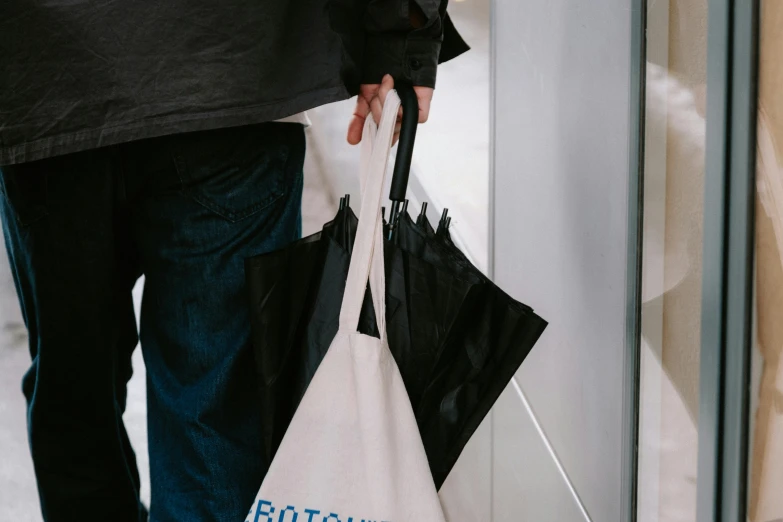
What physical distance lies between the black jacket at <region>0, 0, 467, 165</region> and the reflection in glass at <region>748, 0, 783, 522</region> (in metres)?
0.37

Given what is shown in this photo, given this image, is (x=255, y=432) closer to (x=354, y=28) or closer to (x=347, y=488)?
(x=347, y=488)

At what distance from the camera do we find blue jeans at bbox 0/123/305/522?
0.83 m

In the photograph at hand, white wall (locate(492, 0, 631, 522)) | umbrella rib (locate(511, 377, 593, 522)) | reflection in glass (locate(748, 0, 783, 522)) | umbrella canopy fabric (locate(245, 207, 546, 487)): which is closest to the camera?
reflection in glass (locate(748, 0, 783, 522))

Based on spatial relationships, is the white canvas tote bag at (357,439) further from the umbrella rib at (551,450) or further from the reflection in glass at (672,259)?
the umbrella rib at (551,450)

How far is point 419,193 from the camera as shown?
1750 mm

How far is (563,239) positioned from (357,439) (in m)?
0.44

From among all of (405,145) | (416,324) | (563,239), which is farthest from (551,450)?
(405,145)

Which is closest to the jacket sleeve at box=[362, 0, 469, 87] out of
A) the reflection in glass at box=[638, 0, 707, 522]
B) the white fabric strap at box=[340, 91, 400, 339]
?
the white fabric strap at box=[340, 91, 400, 339]

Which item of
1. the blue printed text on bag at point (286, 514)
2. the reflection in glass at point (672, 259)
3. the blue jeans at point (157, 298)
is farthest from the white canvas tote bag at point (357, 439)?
the reflection in glass at point (672, 259)

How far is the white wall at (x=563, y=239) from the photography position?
89cm

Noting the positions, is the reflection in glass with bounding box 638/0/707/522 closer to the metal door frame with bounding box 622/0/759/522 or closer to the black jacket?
the metal door frame with bounding box 622/0/759/522

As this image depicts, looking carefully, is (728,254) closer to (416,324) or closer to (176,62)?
(416,324)

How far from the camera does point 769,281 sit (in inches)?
22.2

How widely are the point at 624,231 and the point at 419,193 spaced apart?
0.92 metres
